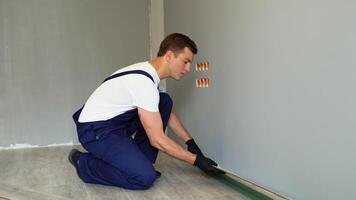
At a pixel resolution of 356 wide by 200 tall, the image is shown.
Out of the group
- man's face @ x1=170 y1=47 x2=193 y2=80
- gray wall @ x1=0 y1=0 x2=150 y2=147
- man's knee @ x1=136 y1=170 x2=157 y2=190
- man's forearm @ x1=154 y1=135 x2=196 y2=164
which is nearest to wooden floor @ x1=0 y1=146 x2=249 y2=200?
Answer: man's knee @ x1=136 y1=170 x2=157 y2=190

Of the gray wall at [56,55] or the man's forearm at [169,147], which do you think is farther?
the gray wall at [56,55]

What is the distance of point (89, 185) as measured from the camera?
1.92 m

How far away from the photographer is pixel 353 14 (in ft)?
3.84

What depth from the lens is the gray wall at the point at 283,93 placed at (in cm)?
124

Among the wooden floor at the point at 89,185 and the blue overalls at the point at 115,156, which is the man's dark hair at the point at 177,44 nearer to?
the blue overalls at the point at 115,156

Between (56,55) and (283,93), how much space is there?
2386 mm

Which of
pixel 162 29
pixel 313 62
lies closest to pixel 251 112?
pixel 313 62

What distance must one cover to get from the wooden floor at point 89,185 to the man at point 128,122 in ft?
0.23

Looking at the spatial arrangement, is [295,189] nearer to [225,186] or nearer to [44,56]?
[225,186]

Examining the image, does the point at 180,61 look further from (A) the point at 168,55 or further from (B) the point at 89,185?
(B) the point at 89,185

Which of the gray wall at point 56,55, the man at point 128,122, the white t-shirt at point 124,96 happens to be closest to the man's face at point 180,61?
the man at point 128,122

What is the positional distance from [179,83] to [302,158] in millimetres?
1484

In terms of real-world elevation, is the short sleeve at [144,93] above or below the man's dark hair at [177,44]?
below

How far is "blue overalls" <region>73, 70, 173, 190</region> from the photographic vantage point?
1820 millimetres
